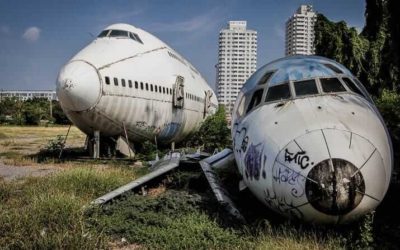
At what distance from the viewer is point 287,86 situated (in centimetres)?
808

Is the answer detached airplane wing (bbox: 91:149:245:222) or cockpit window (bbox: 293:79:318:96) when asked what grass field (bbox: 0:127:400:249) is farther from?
cockpit window (bbox: 293:79:318:96)

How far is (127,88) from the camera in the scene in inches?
766

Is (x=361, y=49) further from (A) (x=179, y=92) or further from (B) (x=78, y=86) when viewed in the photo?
(B) (x=78, y=86)

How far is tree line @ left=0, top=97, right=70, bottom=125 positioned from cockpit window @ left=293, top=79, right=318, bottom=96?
249 feet

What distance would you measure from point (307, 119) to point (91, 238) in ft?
11.7

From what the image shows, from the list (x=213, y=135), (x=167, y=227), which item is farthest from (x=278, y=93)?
(x=213, y=135)

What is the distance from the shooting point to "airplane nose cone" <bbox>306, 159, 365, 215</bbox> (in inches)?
243

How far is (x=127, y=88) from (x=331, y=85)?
1256 centimetres

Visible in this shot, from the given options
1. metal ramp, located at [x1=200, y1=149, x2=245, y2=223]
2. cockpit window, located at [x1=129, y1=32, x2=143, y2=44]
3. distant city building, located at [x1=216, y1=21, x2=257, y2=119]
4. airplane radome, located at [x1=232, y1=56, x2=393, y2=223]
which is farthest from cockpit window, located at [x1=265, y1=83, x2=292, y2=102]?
distant city building, located at [x1=216, y1=21, x2=257, y2=119]

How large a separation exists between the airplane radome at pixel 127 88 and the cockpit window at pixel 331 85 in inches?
447

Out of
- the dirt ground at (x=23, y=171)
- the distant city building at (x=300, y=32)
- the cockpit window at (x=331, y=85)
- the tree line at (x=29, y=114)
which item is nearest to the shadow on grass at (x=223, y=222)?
the cockpit window at (x=331, y=85)

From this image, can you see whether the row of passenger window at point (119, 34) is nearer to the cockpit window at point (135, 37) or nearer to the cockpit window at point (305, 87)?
the cockpit window at point (135, 37)

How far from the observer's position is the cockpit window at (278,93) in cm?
797

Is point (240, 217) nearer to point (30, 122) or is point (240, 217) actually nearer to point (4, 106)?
point (30, 122)
